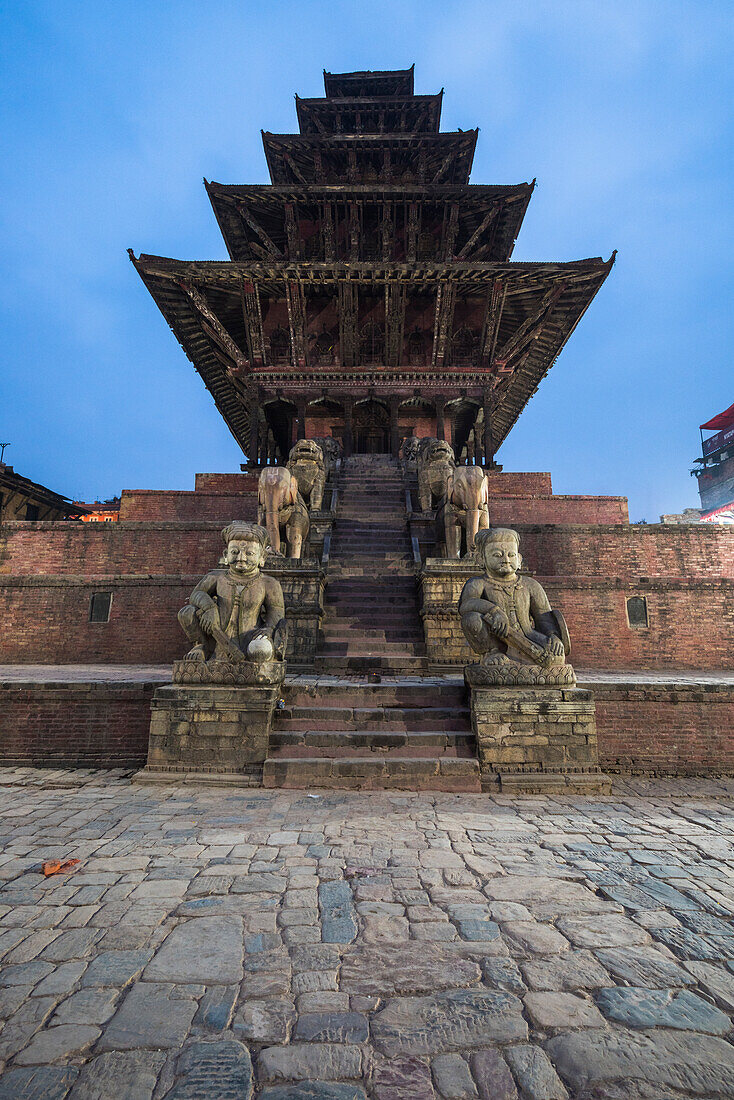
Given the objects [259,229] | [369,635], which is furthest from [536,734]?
[259,229]

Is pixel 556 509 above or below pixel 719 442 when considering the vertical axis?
below

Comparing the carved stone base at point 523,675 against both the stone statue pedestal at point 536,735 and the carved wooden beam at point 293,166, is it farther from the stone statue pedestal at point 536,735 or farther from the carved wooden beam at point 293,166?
the carved wooden beam at point 293,166

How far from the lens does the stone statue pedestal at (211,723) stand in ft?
16.3

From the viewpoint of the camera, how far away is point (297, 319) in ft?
60.0

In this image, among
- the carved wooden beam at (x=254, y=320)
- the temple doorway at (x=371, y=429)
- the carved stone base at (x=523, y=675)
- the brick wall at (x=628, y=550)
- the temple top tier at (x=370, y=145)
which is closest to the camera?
the carved stone base at (x=523, y=675)

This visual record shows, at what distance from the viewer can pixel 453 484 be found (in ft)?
29.1

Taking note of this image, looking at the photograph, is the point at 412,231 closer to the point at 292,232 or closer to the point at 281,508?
the point at 292,232

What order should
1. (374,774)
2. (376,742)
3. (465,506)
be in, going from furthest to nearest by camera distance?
1. (465,506)
2. (376,742)
3. (374,774)

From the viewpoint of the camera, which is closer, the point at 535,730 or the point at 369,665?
the point at 535,730

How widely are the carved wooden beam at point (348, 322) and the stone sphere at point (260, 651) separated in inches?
618

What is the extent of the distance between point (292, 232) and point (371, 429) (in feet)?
25.2

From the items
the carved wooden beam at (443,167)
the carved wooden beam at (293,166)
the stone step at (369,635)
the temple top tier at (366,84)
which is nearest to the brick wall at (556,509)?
the stone step at (369,635)

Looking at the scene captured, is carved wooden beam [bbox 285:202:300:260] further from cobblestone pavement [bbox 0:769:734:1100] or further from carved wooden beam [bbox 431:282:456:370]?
cobblestone pavement [bbox 0:769:734:1100]

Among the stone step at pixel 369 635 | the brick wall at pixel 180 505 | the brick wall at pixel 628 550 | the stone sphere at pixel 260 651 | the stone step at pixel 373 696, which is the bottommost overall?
the stone step at pixel 373 696
